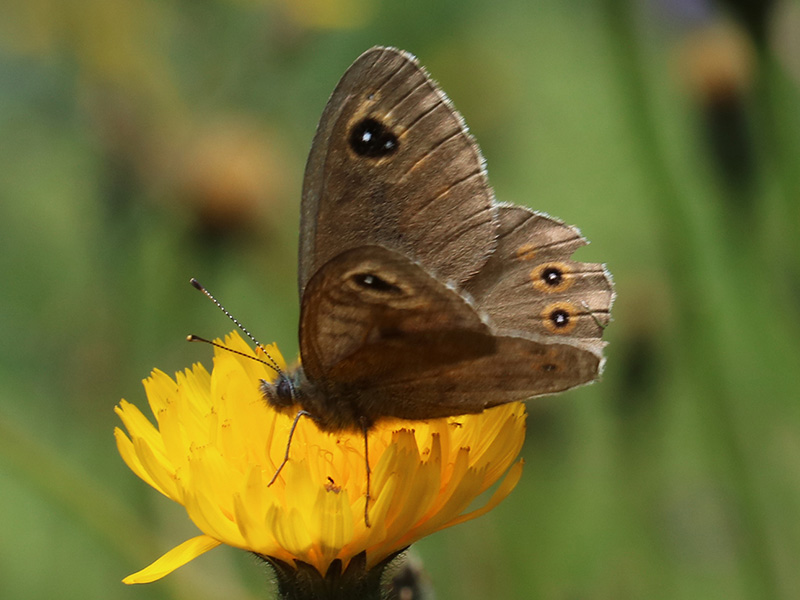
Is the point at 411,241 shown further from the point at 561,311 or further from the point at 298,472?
the point at 298,472

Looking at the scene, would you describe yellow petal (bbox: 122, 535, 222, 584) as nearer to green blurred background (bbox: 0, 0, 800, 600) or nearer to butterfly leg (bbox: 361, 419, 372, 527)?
butterfly leg (bbox: 361, 419, 372, 527)

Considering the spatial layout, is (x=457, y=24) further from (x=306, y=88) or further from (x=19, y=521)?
(x=19, y=521)

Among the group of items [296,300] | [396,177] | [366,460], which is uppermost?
[296,300]

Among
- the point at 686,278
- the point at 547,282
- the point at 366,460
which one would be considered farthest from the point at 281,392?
the point at 686,278

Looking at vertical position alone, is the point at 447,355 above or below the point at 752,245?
below

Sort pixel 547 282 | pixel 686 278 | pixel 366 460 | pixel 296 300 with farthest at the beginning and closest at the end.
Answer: pixel 296 300 → pixel 686 278 → pixel 547 282 → pixel 366 460

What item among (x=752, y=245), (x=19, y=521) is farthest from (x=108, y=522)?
(x=19, y=521)

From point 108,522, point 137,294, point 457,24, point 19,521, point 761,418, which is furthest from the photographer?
point 457,24
